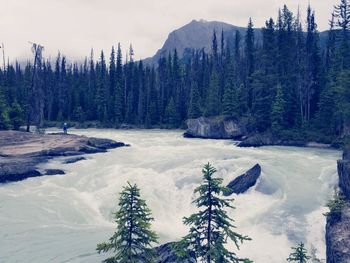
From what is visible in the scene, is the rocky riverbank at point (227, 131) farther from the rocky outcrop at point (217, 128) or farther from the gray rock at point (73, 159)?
the gray rock at point (73, 159)

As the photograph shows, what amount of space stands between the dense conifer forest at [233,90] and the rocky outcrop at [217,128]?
60.7 inches

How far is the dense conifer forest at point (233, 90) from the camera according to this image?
168 ft

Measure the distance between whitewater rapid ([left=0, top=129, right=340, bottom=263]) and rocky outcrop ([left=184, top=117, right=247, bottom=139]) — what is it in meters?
19.8

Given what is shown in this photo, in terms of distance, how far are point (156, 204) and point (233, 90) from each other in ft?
128

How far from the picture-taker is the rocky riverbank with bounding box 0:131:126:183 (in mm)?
28875

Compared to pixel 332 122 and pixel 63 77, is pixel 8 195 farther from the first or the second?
pixel 63 77

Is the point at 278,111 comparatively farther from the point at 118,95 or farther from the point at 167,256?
the point at 118,95

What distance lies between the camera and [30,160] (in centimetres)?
3195

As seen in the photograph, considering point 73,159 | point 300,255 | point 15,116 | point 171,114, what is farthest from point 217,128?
point 300,255

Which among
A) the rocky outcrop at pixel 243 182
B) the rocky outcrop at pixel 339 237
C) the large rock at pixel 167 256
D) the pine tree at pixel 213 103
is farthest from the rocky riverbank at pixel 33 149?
the pine tree at pixel 213 103

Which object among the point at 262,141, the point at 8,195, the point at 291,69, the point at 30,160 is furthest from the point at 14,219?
the point at 291,69

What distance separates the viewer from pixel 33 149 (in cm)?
3509

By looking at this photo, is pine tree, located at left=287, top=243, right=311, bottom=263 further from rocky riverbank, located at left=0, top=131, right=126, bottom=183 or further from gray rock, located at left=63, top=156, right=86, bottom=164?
gray rock, located at left=63, top=156, right=86, bottom=164

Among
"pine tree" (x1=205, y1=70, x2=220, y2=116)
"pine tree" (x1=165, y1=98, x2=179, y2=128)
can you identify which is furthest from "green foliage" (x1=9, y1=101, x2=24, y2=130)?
"pine tree" (x1=165, y1=98, x2=179, y2=128)
